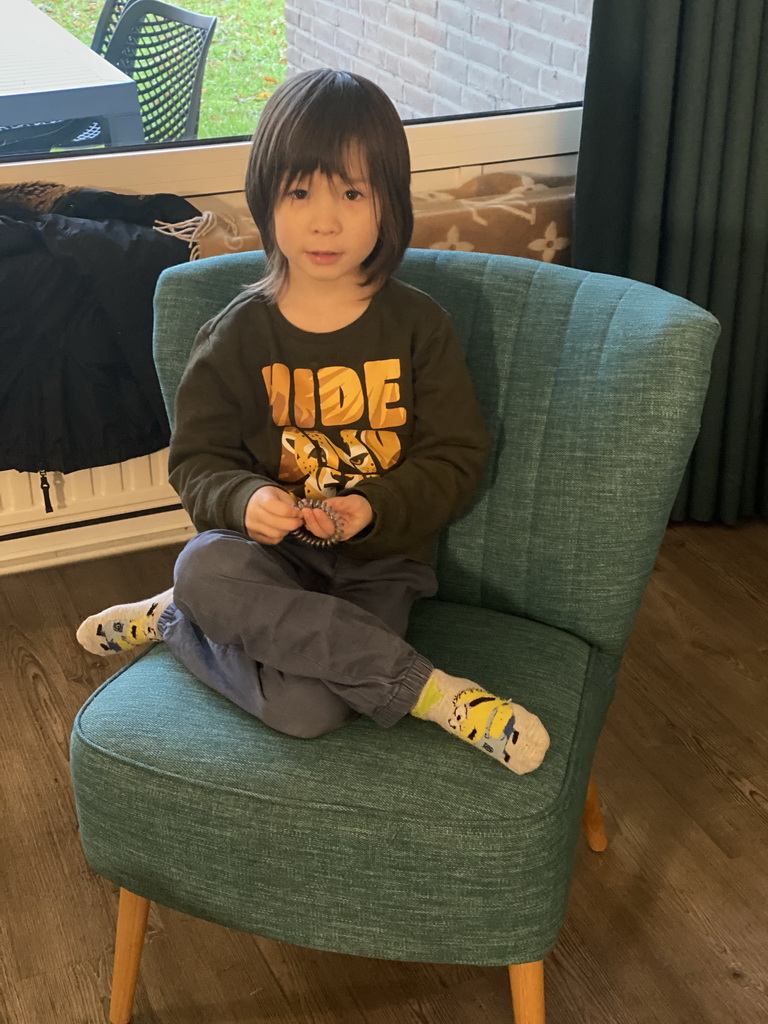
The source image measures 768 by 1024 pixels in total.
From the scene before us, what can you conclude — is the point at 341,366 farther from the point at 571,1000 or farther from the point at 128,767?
the point at 571,1000

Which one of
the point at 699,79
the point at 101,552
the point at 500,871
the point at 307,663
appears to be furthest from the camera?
the point at 101,552

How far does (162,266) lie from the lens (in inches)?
74.3

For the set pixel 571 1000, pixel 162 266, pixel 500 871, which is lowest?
pixel 571 1000

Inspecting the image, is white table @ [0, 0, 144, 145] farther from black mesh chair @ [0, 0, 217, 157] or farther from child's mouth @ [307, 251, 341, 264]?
child's mouth @ [307, 251, 341, 264]

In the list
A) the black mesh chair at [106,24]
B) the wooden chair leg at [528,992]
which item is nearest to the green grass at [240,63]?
the black mesh chair at [106,24]

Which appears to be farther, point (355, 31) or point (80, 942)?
point (355, 31)

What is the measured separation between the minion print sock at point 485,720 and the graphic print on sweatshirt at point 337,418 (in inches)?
11.8

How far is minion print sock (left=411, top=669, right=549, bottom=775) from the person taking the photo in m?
1.15

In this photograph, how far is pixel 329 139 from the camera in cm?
123

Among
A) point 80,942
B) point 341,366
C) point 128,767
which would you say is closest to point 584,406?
Result: point 341,366

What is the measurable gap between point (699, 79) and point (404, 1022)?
1.66 meters

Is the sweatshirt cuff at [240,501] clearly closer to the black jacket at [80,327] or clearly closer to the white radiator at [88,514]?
the black jacket at [80,327]

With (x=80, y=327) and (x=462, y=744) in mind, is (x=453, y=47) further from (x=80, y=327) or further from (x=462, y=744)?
(x=462, y=744)

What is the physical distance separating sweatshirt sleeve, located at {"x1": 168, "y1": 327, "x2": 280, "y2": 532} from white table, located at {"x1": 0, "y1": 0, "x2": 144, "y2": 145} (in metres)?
0.90
